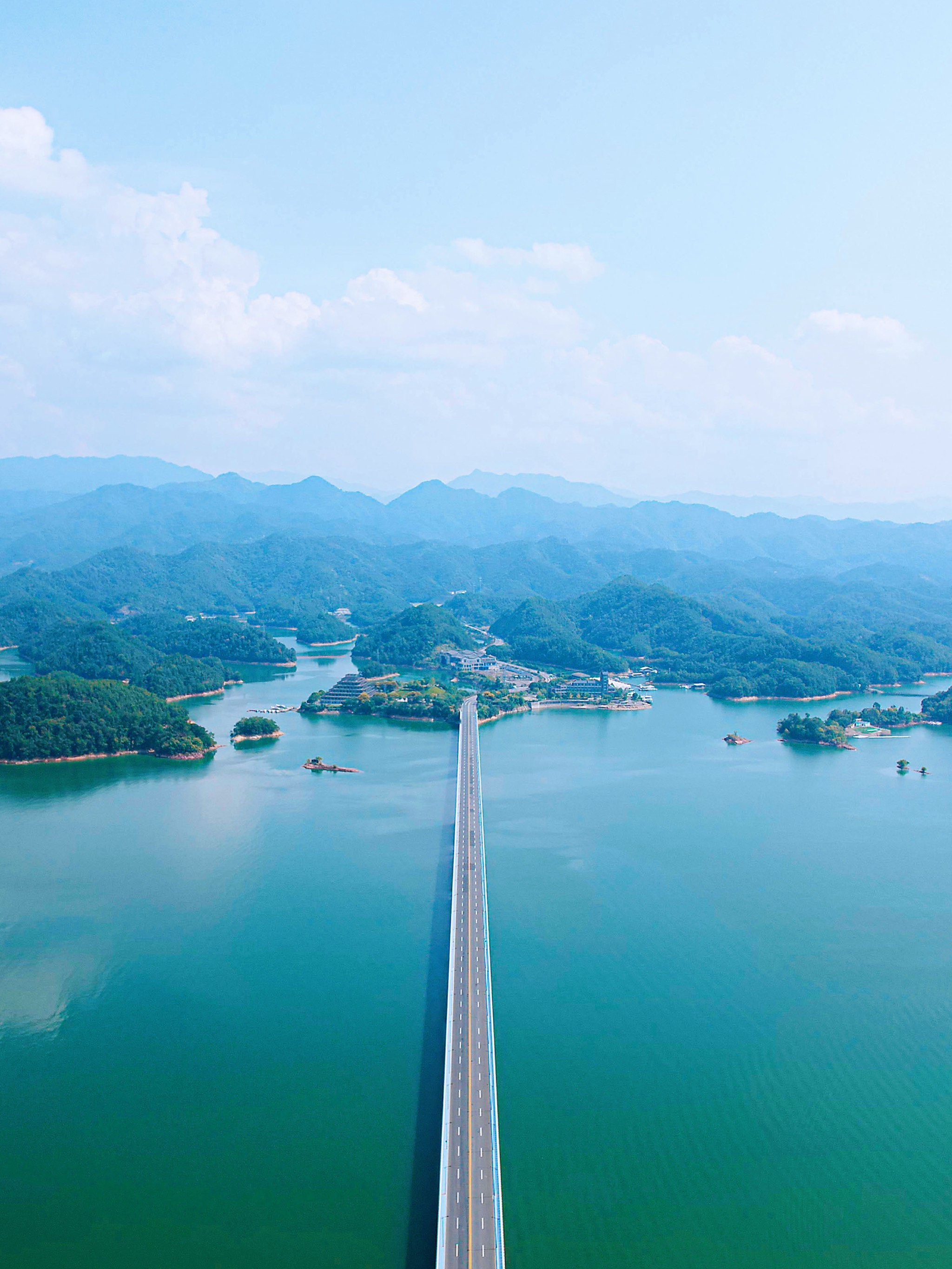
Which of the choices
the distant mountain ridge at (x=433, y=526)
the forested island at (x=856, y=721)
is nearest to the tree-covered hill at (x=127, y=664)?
the forested island at (x=856, y=721)

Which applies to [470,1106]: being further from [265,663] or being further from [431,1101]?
[265,663]

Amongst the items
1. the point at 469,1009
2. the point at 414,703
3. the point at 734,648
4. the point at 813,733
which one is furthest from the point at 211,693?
the point at 469,1009

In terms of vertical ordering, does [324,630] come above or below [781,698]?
above

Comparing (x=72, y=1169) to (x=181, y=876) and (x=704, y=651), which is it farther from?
(x=704, y=651)

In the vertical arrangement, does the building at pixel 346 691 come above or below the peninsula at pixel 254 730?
above

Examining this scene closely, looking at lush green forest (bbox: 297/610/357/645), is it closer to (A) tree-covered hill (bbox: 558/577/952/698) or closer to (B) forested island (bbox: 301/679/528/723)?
(A) tree-covered hill (bbox: 558/577/952/698)

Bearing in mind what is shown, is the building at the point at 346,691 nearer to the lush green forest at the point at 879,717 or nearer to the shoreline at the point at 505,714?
Result: the shoreline at the point at 505,714
